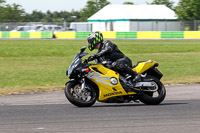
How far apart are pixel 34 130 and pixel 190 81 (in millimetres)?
8233

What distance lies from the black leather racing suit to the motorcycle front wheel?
65 cm

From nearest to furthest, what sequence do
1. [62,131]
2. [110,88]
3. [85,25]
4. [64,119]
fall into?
[62,131] → [64,119] → [110,88] → [85,25]

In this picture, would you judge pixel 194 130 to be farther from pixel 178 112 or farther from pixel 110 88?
pixel 110 88

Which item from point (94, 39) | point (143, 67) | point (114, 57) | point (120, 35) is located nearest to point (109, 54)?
point (114, 57)

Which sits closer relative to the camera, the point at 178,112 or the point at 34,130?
the point at 34,130

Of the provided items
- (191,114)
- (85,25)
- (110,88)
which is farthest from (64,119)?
(85,25)

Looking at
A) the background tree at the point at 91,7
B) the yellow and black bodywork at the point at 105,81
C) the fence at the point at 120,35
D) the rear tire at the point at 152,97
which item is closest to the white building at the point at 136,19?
the fence at the point at 120,35

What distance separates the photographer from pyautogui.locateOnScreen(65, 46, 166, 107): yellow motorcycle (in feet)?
26.4

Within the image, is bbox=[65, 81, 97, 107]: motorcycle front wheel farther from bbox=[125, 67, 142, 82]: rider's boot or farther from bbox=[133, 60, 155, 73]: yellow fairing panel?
bbox=[133, 60, 155, 73]: yellow fairing panel

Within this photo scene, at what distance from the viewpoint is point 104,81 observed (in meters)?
8.26

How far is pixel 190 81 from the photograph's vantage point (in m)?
13.4

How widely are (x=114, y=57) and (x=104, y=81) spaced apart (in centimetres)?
56

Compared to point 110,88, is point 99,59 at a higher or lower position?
higher

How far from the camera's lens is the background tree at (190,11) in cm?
6588
